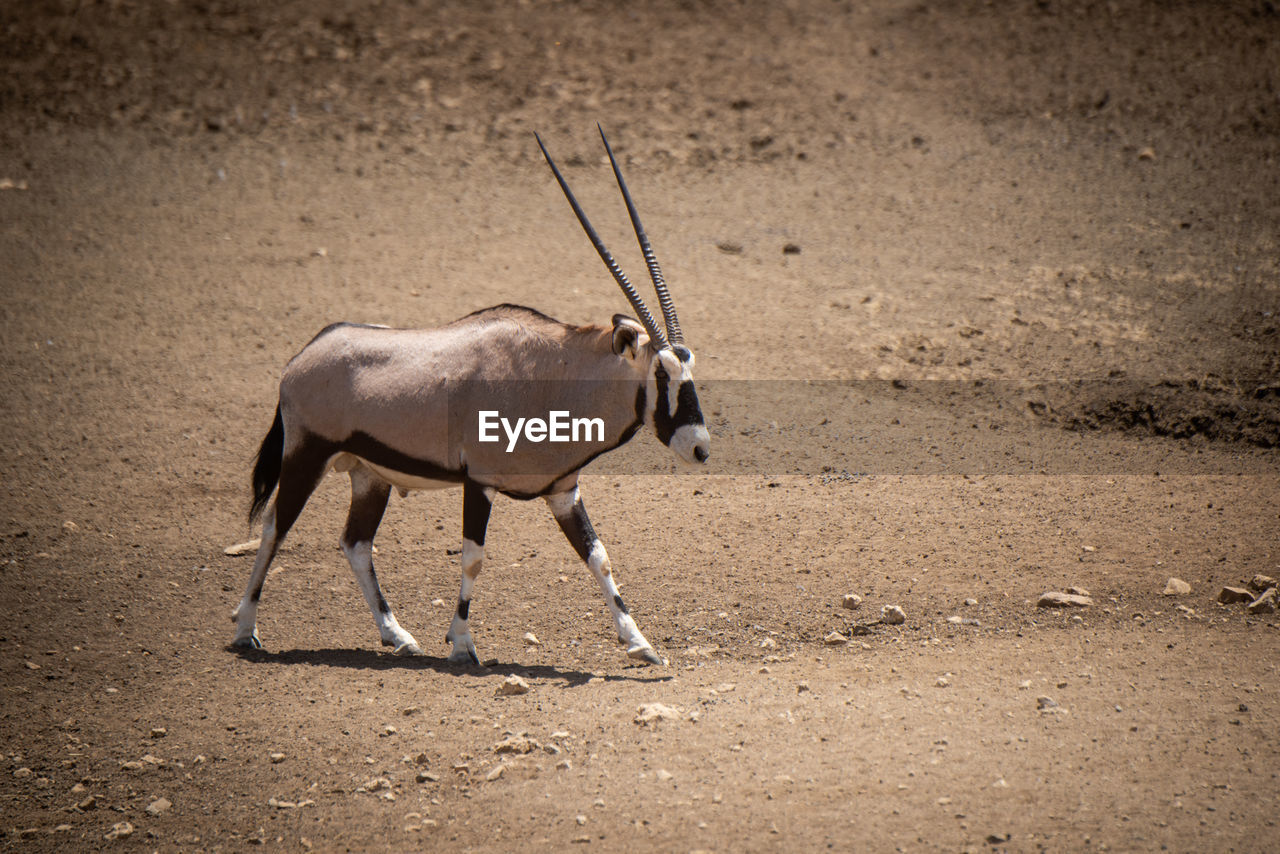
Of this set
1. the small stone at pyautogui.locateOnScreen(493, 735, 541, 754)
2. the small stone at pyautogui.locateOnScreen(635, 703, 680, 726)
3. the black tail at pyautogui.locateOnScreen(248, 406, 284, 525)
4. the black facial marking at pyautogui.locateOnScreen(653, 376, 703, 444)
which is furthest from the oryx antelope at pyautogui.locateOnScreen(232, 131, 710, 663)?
the small stone at pyautogui.locateOnScreen(493, 735, 541, 754)

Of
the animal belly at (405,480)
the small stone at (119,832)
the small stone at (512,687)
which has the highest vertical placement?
the animal belly at (405,480)

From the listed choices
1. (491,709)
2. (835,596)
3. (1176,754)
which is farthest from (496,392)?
(1176,754)

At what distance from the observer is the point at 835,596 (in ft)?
25.2

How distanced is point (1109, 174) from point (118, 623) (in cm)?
1311

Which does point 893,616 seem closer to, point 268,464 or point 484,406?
point 484,406

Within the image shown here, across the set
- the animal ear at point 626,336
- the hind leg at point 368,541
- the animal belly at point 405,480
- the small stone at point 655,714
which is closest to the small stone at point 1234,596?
the small stone at point 655,714

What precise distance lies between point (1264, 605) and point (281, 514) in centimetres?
621

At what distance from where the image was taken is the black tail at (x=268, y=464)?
7.64m

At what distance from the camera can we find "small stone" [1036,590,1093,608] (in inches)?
289

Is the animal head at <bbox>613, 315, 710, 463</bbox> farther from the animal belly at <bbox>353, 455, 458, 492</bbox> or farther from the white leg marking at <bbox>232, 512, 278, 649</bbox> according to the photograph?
the white leg marking at <bbox>232, 512, 278, 649</bbox>

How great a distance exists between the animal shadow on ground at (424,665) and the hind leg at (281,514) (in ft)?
0.44

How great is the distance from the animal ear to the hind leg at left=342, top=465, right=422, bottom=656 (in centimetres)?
185

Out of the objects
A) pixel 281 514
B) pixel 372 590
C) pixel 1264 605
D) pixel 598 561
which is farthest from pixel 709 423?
pixel 1264 605

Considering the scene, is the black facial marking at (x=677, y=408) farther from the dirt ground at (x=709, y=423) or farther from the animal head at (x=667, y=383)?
the dirt ground at (x=709, y=423)
